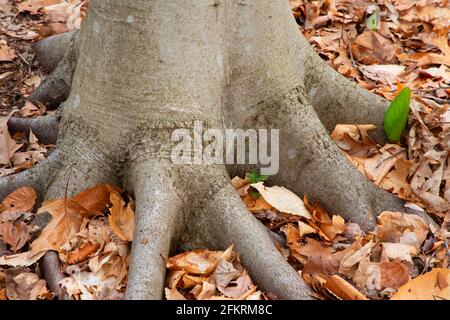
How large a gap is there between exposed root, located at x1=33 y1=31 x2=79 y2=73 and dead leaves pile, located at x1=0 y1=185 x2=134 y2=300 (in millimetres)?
1614

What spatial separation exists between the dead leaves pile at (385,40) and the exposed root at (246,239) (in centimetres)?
167

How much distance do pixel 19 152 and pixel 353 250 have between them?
6.59 feet

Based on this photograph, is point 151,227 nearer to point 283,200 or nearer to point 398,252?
point 283,200

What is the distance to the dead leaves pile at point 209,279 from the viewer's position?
8.32ft

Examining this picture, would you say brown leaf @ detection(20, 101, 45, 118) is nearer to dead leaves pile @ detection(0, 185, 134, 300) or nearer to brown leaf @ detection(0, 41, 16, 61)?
brown leaf @ detection(0, 41, 16, 61)

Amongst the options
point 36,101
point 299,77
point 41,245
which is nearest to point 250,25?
point 299,77

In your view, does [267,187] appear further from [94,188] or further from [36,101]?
[36,101]

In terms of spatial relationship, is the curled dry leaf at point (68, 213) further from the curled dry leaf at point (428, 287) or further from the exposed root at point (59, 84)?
the curled dry leaf at point (428, 287)

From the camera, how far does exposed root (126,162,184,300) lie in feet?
7.88

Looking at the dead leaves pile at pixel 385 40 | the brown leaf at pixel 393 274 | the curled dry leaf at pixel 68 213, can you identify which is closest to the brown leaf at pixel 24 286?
the curled dry leaf at pixel 68 213

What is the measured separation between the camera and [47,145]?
3.54 metres

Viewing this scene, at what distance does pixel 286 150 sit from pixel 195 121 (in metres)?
0.58

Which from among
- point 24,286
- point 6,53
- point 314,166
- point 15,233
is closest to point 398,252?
point 314,166
